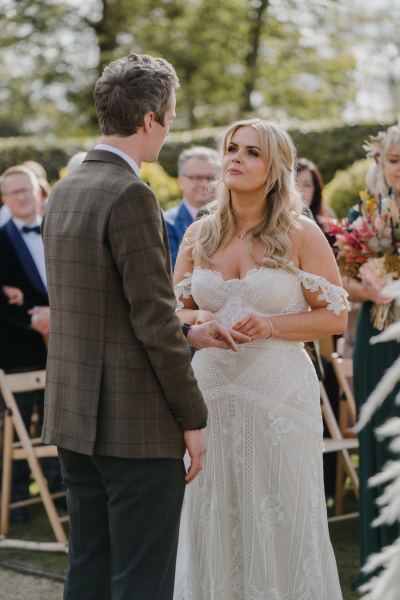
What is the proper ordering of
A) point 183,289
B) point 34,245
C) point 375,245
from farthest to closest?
point 34,245 → point 375,245 → point 183,289

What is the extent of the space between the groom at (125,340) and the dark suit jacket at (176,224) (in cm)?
304

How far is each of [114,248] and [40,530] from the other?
14.2 feet

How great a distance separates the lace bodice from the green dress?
4.34 feet

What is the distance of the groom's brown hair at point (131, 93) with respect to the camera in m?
3.04

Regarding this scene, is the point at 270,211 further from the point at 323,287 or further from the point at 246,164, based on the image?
the point at 323,287

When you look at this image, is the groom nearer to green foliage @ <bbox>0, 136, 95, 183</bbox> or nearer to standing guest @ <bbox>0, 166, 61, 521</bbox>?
standing guest @ <bbox>0, 166, 61, 521</bbox>

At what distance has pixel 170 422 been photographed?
3096mm

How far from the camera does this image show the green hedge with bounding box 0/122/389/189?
15.2 m

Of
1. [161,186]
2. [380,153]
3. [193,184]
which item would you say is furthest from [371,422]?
[161,186]

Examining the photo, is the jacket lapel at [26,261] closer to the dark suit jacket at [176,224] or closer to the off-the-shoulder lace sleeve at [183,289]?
the dark suit jacket at [176,224]

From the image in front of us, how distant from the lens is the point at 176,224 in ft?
21.1

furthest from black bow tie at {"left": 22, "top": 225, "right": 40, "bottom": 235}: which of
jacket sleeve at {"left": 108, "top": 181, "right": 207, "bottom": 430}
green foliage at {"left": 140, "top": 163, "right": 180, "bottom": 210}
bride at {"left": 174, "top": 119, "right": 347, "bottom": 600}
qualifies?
jacket sleeve at {"left": 108, "top": 181, "right": 207, "bottom": 430}

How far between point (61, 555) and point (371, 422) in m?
2.18

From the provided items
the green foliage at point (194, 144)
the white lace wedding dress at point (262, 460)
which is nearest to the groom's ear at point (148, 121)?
the white lace wedding dress at point (262, 460)
